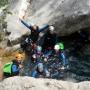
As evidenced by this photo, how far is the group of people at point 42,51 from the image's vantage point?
11.6 m

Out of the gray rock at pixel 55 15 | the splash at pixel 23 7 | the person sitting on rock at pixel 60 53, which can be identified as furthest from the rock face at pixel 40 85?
the splash at pixel 23 7

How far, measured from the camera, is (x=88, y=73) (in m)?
12.5

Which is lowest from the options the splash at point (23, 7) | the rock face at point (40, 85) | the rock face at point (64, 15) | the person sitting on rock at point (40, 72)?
the rock face at point (40, 85)

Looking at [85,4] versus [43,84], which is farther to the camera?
[85,4]

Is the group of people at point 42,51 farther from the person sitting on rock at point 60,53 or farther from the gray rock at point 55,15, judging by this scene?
the gray rock at point 55,15

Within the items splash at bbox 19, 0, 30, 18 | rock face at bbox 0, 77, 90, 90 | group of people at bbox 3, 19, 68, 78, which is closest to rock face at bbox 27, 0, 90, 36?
group of people at bbox 3, 19, 68, 78

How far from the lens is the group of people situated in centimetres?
1158

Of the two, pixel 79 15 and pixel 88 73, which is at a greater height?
pixel 79 15

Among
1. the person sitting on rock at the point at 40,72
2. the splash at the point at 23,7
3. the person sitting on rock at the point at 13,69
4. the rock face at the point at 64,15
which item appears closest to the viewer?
the person sitting on rock at the point at 13,69

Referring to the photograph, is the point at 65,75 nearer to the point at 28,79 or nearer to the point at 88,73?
the point at 88,73

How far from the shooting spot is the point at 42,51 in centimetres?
1385

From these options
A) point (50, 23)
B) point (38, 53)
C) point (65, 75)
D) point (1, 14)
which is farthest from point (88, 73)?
point (1, 14)

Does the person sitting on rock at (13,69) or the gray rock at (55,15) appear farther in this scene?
the gray rock at (55,15)

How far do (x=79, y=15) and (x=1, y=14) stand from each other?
445 cm
